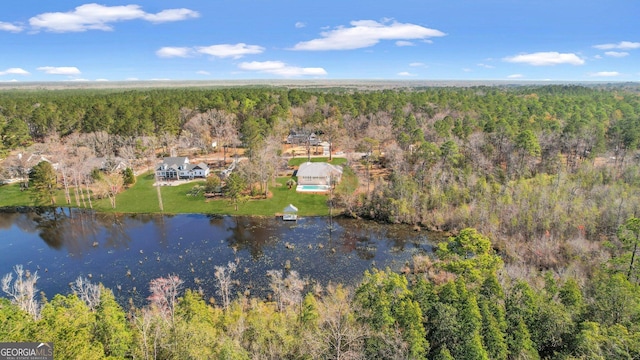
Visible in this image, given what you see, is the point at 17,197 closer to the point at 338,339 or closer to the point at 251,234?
the point at 251,234

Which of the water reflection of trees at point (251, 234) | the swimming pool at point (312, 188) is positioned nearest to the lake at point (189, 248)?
the water reflection of trees at point (251, 234)

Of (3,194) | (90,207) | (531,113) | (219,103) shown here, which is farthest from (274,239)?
(531,113)

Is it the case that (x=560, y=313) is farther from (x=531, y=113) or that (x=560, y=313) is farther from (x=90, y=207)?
(x=531, y=113)

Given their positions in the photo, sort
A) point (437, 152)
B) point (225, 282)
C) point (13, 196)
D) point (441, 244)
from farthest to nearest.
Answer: point (13, 196) < point (437, 152) < point (225, 282) < point (441, 244)

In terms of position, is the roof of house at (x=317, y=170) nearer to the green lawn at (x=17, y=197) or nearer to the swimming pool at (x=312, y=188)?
the swimming pool at (x=312, y=188)

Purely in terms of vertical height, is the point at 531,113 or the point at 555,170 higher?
the point at 531,113

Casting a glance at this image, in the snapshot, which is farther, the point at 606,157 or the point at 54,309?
the point at 606,157

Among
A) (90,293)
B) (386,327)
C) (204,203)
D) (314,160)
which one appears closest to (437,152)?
(314,160)
